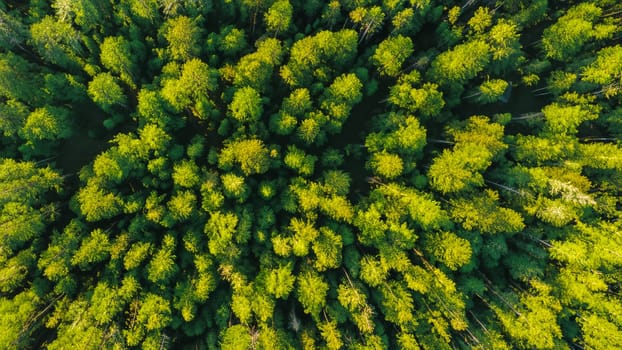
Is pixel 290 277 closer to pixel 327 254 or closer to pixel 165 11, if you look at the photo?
pixel 327 254

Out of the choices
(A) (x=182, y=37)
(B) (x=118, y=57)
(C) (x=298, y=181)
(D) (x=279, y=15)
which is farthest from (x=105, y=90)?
(C) (x=298, y=181)

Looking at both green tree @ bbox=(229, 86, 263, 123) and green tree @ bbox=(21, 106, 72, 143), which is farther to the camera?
green tree @ bbox=(229, 86, 263, 123)

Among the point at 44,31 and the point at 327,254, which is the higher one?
the point at 44,31

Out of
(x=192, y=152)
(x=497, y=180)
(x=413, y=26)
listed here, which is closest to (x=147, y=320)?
(x=192, y=152)

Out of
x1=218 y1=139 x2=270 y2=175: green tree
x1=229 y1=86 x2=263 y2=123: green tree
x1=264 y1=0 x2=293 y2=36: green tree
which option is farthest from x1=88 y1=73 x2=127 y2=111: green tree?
x1=264 y1=0 x2=293 y2=36: green tree

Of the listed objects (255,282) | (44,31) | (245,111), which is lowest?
(255,282)

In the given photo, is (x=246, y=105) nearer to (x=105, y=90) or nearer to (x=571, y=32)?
(x=105, y=90)

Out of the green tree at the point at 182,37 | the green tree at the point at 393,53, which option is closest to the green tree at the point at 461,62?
the green tree at the point at 393,53

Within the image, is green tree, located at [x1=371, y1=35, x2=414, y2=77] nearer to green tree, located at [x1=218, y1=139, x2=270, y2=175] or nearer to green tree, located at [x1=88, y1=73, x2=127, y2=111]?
green tree, located at [x1=218, y1=139, x2=270, y2=175]
